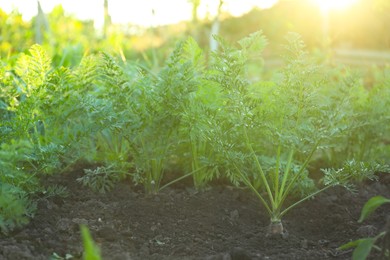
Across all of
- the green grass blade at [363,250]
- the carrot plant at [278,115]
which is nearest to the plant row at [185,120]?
the carrot plant at [278,115]

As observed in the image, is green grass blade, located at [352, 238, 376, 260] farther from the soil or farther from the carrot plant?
the carrot plant

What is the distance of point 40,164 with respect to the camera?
2.33 m

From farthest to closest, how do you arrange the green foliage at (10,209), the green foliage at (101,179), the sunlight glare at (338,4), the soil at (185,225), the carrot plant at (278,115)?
the sunlight glare at (338,4) → the green foliage at (101,179) → the carrot plant at (278,115) → the soil at (185,225) → the green foliage at (10,209)

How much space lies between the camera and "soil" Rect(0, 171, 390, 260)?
6.71 ft

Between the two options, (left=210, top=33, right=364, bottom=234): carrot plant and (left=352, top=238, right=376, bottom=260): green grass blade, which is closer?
(left=352, top=238, right=376, bottom=260): green grass blade

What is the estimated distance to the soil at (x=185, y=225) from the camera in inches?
80.5

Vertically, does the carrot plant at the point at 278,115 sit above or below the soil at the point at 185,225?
above

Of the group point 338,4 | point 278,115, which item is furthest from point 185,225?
point 338,4

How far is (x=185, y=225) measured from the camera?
234cm

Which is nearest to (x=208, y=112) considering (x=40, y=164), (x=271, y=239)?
(x=271, y=239)

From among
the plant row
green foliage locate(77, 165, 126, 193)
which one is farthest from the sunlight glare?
green foliage locate(77, 165, 126, 193)

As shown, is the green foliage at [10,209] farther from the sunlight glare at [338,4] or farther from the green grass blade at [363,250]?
the sunlight glare at [338,4]

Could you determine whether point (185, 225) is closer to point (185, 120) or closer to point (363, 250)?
point (185, 120)

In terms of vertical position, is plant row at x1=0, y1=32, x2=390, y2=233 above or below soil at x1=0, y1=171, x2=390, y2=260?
above
